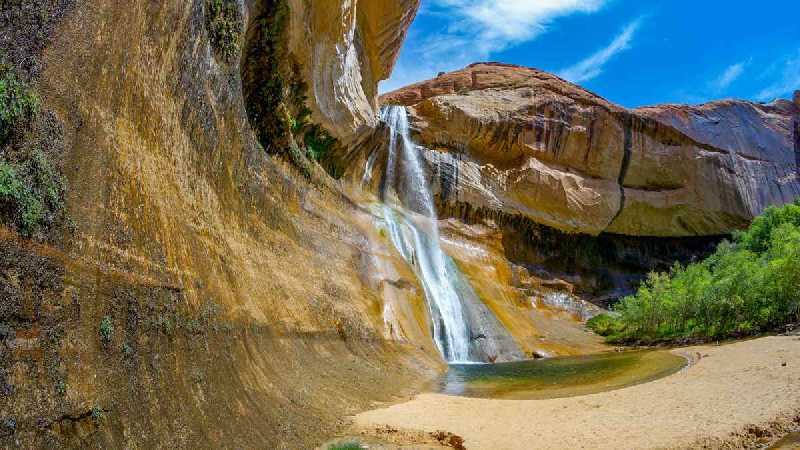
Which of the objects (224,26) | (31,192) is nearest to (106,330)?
(31,192)

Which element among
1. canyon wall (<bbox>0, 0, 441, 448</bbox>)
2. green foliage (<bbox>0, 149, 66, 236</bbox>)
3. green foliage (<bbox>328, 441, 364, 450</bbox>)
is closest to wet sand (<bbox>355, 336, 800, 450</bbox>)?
green foliage (<bbox>328, 441, 364, 450</bbox>)

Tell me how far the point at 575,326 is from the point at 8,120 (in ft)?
125

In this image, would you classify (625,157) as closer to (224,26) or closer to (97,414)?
(224,26)

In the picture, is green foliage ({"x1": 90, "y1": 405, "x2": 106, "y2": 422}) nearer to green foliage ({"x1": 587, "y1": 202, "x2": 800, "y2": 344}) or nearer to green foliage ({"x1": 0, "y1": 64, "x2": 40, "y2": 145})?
green foliage ({"x1": 0, "y1": 64, "x2": 40, "y2": 145})

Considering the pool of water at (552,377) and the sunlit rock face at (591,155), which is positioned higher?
the sunlit rock face at (591,155)

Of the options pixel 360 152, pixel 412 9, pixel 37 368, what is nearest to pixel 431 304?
pixel 360 152

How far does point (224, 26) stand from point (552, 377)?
1490cm

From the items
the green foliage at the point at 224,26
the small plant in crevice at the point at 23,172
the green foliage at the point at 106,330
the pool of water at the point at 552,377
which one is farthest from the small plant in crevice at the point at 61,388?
the pool of water at the point at 552,377

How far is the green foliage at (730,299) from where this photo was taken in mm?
23797

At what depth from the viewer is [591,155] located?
46094mm

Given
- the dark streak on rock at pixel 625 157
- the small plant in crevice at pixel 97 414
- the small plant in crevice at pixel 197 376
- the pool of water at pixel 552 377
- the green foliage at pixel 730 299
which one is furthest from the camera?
the dark streak on rock at pixel 625 157

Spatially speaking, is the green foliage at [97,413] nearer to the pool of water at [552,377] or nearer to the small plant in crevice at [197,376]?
the small plant in crevice at [197,376]

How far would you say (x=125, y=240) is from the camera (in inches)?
279

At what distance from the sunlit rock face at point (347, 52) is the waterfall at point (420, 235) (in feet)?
16.0
